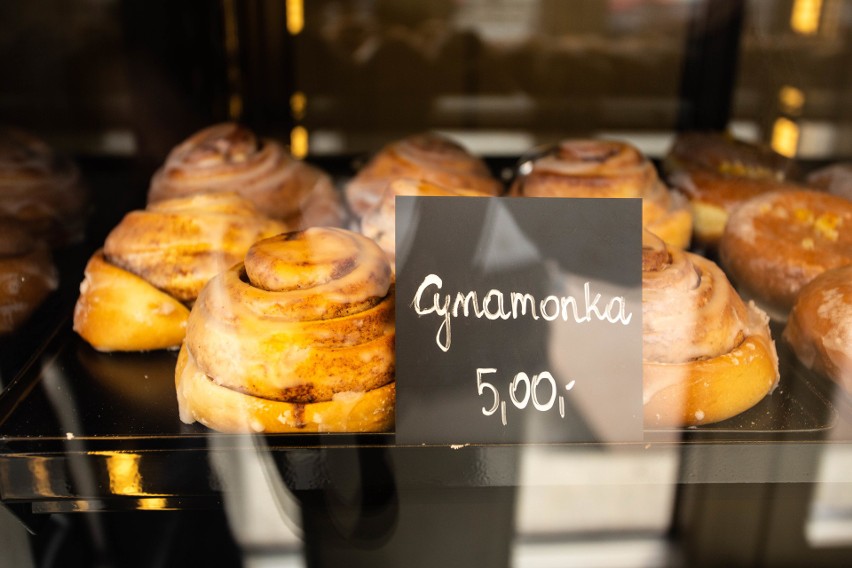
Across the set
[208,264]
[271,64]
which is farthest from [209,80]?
[208,264]

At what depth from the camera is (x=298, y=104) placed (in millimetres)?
1471

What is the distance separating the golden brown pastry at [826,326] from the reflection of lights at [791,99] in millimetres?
551

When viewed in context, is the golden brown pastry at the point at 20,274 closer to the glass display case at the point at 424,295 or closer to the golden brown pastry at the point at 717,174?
the glass display case at the point at 424,295

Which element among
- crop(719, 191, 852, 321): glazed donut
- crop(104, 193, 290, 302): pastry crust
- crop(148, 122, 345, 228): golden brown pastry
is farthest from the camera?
crop(148, 122, 345, 228): golden brown pastry

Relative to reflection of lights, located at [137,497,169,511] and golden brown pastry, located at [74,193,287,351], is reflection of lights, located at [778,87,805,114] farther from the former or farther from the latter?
reflection of lights, located at [137,497,169,511]

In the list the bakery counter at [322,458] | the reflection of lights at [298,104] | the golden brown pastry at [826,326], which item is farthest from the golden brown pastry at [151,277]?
the golden brown pastry at [826,326]

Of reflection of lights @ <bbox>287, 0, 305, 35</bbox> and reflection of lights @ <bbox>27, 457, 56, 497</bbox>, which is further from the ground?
reflection of lights @ <bbox>287, 0, 305, 35</bbox>

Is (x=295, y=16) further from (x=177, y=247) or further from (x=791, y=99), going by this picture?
(x=791, y=99)

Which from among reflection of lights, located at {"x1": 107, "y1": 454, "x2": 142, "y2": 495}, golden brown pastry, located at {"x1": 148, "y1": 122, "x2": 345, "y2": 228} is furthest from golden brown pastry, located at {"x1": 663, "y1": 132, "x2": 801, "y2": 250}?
reflection of lights, located at {"x1": 107, "y1": 454, "x2": 142, "y2": 495}

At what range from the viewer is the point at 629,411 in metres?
0.75

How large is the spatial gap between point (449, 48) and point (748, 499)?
906mm

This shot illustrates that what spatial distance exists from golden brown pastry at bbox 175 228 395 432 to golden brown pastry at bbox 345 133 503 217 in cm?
48

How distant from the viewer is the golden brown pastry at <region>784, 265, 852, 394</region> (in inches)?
36.0

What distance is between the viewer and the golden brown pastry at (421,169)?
131 cm
